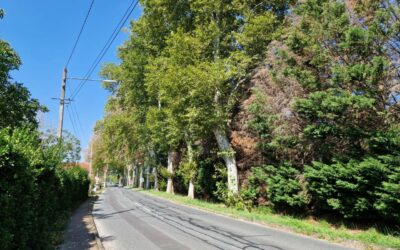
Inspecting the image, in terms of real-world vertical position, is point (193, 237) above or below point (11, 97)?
below

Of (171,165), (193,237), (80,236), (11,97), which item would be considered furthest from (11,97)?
(171,165)

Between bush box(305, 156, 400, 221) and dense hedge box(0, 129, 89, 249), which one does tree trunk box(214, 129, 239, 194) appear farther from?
dense hedge box(0, 129, 89, 249)

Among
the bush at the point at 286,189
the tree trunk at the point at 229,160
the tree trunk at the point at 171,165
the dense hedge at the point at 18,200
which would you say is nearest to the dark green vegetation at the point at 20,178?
the dense hedge at the point at 18,200

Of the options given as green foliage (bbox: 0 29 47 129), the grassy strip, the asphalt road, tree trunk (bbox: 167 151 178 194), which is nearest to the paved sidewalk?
the asphalt road

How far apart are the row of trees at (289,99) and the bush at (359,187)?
46 millimetres

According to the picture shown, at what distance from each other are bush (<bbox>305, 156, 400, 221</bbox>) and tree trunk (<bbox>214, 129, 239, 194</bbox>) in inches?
316

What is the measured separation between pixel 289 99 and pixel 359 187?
6.04 m

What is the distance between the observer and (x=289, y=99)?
18.1 metres

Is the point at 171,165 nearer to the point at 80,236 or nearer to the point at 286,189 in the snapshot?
the point at 286,189

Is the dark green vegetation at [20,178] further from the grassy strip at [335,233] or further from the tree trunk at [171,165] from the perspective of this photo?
the tree trunk at [171,165]

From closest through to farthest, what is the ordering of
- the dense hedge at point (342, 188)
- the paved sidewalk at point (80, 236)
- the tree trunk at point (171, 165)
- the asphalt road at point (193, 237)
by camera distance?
the paved sidewalk at point (80, 236), the asphalt road at point (193, 237), the dense hedge at point (342, 188), the tree trunk at point (171, 165)

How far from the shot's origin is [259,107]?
1898 centimetres

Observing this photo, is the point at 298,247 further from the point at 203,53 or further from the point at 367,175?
the point at 203,53

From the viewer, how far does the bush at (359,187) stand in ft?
39.7
